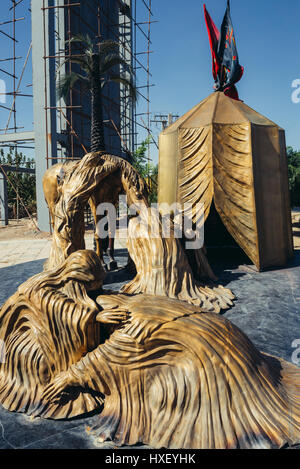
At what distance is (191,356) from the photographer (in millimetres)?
2176

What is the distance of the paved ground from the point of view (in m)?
A: 2.31

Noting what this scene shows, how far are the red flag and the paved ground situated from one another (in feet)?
13.6

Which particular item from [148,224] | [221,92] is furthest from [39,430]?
[221,92]

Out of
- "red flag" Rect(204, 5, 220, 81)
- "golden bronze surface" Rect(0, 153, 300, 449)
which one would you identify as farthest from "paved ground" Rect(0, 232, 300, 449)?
"red flag" Rect(204, 5, 220, 81)

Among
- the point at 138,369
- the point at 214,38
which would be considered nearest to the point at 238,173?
the point at 214,38

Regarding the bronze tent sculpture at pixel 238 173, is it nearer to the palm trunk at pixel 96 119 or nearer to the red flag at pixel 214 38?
the red flag at pixel 214 38

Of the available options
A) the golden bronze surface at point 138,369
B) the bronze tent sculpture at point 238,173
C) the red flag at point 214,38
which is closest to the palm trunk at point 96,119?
the bronze tent sculpture at point 238,173

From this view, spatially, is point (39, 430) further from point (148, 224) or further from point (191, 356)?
point (148, 224)

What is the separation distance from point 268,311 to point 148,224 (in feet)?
6.46

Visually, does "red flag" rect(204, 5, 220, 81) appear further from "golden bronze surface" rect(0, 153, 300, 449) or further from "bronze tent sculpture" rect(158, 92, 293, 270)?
"golden bronze surface" rect(0, 153, 300, 449)

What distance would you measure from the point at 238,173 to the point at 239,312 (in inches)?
120

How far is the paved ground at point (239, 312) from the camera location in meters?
2.31

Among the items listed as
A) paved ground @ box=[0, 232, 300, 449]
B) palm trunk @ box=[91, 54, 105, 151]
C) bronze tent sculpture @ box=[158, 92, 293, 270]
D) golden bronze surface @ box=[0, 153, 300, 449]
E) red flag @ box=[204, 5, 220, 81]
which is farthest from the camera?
red flag @ box=[204, 5, 220, 81]

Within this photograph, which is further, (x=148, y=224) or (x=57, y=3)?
(x=57, y=3)
